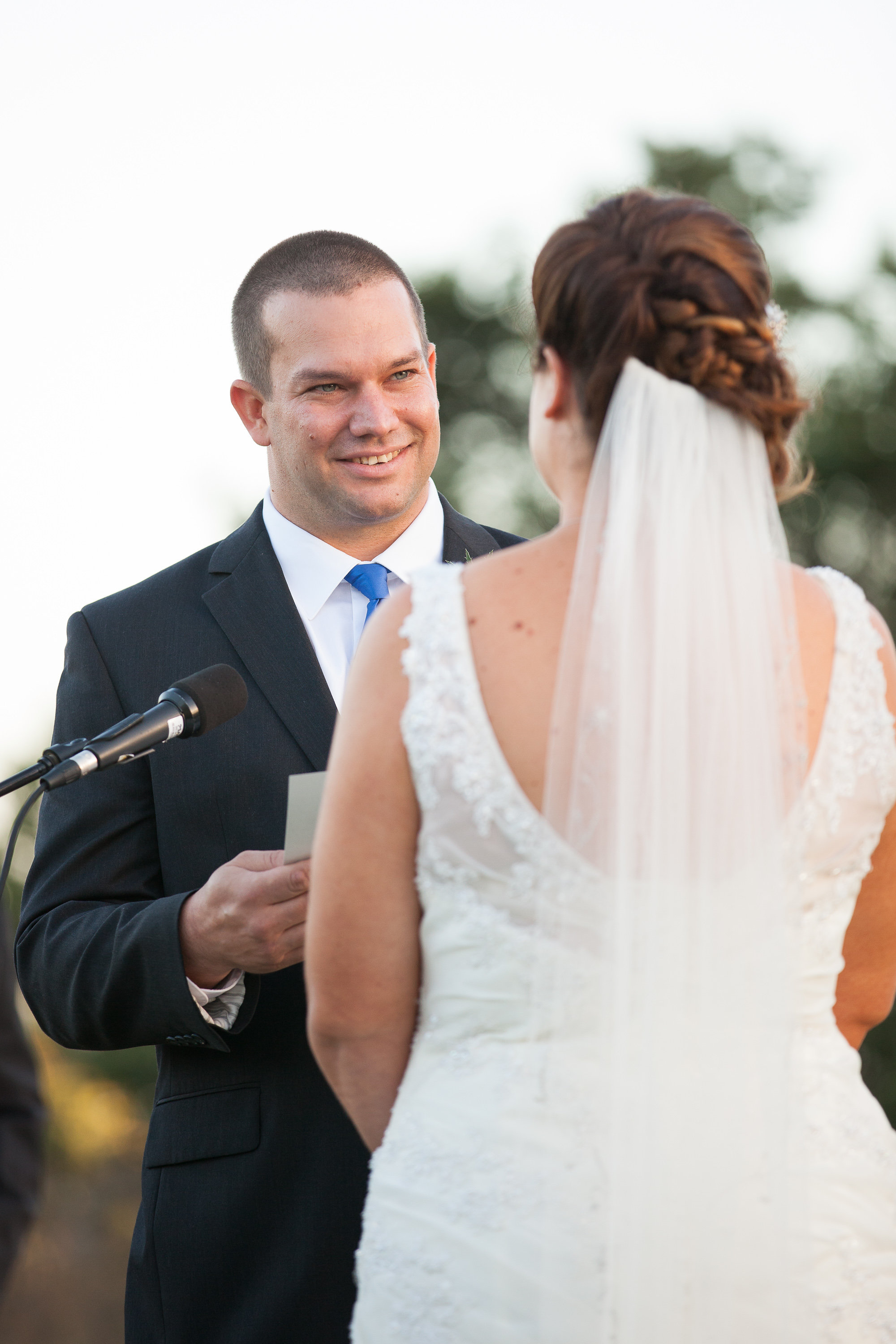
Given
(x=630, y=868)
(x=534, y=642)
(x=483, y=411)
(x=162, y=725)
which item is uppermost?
(x=534, y=642)

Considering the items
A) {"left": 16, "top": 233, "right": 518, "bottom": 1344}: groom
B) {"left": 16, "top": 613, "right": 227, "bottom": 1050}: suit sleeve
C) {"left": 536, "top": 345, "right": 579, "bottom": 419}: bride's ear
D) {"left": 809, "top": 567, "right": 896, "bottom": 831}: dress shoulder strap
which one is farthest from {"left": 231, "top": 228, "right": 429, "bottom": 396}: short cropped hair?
{"left": 809, "top": 567, "right": 896, "bottom": 831}: dress shoulder strap

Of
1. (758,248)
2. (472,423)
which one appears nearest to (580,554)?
(758,248)

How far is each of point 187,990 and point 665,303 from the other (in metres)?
1.81

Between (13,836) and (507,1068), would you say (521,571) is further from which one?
(13,836)

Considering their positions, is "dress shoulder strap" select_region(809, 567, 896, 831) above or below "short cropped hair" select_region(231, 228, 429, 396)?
below

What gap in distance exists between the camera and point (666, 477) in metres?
2.13

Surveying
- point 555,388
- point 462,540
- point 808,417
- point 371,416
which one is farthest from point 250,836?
A: point 808,417

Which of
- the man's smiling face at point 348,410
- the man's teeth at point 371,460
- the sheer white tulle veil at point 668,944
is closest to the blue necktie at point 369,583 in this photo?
the man's smiling face at point 348,410

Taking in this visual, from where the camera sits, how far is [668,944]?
2.06 meters

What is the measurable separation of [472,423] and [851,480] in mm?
4451

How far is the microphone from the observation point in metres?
2.38

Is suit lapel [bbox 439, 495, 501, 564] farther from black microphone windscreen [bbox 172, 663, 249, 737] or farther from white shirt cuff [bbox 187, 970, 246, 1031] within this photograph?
white shirt cuff [bbox 187, 970, 246, 1031]

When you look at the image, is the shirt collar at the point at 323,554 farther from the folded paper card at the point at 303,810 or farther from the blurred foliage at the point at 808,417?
the blurred foliage at the point at 808,417

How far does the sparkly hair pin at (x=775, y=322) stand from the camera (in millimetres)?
2188
